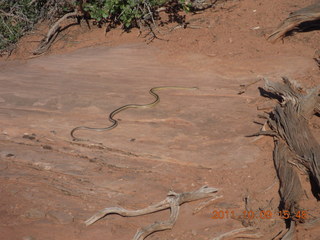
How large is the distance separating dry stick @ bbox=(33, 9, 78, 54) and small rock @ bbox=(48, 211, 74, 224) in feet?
23.9

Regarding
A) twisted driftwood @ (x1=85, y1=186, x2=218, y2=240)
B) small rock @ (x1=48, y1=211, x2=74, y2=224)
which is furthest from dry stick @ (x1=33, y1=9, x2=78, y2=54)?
twisted driftwood @ (x1=85, y1=186, x2=218, y2=240)

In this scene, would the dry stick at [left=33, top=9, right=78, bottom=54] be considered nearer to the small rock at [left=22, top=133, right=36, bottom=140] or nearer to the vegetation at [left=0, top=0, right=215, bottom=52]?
the vegetation at [left=0, top=0, right=215, bottom=52]

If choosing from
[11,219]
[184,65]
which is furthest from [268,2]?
[11,219]

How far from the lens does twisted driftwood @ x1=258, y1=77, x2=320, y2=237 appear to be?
14.7 feet

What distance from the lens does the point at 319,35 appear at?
352 inches

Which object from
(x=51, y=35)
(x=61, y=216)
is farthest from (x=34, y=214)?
(x=51, y=35)

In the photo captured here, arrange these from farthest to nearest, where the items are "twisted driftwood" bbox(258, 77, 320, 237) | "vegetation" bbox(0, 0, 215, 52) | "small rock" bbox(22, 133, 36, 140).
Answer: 1. "vegetation" bbox(0, 0, 215, 52)
2. "small rock" bbox(22, 133, 36, 140)
3. "twisted driftwood" bbox(258, 77, 320, 237)

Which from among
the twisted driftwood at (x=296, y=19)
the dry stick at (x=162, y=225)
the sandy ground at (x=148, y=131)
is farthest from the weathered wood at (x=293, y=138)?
the twisted driftwood at (x=296, y=19)

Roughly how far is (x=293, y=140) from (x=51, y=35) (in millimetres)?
8201

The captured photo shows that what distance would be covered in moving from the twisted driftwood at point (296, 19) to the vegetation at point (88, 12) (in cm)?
266

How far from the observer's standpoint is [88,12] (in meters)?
11.7

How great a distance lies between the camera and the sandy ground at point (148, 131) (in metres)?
4.57

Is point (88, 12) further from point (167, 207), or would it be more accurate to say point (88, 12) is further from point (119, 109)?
point (167, 207)

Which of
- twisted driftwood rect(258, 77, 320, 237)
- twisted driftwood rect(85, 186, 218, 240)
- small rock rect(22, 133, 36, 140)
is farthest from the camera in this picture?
small rock rect(22, 133, 36, 140)
